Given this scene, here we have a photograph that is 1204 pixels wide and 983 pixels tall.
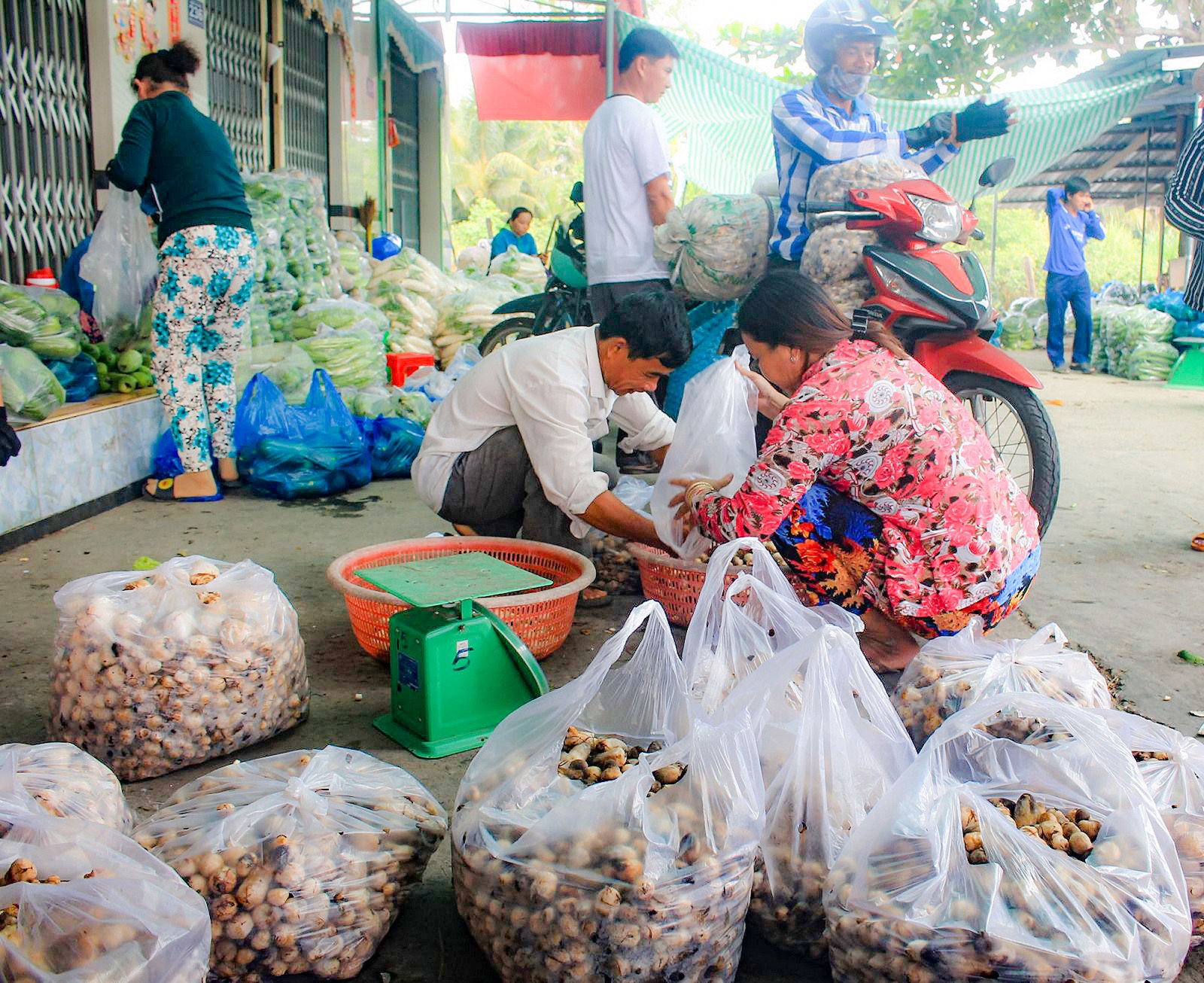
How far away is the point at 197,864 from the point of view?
142 cm

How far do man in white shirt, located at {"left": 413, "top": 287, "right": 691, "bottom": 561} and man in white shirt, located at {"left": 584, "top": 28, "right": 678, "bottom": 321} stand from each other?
1.43 metres

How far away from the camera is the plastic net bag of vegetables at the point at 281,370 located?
5301mm

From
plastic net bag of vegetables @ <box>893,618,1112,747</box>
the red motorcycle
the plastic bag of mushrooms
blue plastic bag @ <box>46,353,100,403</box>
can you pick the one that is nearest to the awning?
blue plastic bag @ <box>46,353,100,403</box>

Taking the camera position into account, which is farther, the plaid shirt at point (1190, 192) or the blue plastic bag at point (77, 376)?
the blue plastic bag at point (77, 376)

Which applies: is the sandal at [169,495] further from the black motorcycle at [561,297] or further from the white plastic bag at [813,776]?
the white plastic bag at [813,776]

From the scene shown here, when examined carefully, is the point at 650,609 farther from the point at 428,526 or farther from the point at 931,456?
the point at 428,526

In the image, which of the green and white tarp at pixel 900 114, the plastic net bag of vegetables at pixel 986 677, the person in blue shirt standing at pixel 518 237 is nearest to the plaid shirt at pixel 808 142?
the plastic net bag of vegetables at pixel 986 677

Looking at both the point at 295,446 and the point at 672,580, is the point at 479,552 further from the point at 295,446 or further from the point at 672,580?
the point at 295,446

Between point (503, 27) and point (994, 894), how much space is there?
10.2 metres

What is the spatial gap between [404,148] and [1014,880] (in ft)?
38.2

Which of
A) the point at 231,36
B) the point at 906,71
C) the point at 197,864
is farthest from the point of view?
the point at 906,71

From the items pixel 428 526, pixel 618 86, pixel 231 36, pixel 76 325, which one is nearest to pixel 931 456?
pixel 428 526

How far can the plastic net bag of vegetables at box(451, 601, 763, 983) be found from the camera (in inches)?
53.4

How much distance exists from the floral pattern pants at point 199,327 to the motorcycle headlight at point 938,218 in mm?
2654
